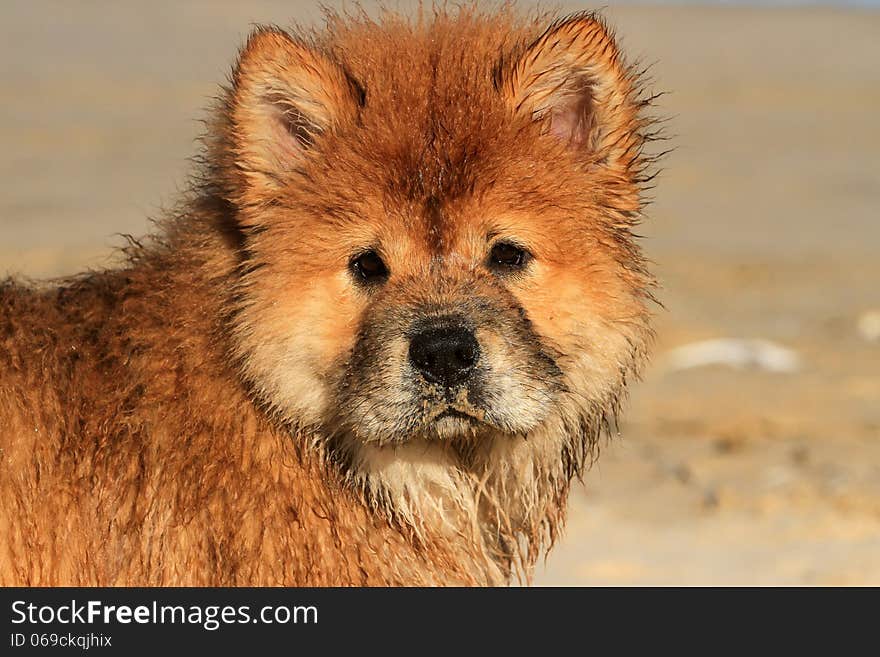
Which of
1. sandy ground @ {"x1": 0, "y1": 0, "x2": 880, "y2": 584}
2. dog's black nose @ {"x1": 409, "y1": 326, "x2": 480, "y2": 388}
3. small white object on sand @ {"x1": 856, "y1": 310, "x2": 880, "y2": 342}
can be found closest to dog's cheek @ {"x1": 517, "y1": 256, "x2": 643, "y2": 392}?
dog's black nose @ {"x1": 409, "y1": 326, "x2": 480, "y2": 388}

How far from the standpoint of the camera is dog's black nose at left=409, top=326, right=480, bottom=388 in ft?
16.4

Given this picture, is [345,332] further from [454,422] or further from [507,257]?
[507,257]

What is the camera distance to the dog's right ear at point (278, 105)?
5270 mm

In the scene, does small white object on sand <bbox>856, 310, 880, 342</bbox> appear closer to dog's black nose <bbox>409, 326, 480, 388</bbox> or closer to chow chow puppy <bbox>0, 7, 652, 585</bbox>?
chow chow puppy <bbox>0, 7, 652, 585</bbox>

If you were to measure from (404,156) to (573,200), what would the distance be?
711 mm

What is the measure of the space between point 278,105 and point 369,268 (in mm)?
747

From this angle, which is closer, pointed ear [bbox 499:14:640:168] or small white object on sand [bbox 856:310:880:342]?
pointed ear [bbox 499:14:640:168]

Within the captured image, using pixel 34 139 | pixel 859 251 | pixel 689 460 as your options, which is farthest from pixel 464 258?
pixel 34 139

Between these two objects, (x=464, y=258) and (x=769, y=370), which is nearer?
(x=464, y=258)

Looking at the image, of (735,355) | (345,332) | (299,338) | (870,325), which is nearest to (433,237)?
(345,332)

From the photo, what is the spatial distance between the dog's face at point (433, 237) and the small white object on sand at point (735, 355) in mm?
7248

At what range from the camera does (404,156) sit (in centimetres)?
523

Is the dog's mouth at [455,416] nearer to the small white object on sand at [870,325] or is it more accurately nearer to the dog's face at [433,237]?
the dog's face at [433,237]
